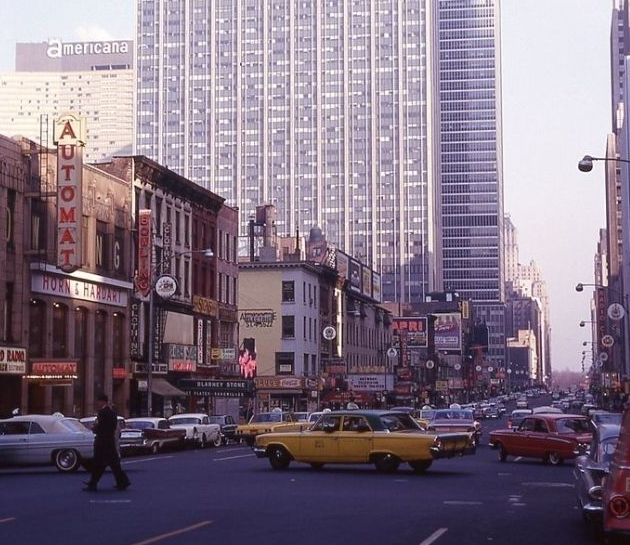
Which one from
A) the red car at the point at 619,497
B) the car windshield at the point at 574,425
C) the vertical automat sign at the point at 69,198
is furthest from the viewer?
the vertical automat sign at the point at 69,198

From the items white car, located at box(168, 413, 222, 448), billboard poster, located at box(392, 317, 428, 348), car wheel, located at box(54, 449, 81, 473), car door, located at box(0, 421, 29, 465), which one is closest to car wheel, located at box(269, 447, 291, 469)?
car wheel, located at box(54, 449, 81, 473)

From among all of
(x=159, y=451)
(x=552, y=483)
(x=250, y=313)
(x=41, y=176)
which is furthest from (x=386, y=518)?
(x=250, y=313)

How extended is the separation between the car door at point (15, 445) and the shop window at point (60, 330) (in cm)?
2282

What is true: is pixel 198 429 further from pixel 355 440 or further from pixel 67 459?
pixel 355 440

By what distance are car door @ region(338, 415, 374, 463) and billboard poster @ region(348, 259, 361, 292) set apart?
3307 inches

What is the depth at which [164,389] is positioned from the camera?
6288 cm

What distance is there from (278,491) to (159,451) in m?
22.7

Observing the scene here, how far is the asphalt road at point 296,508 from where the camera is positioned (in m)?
15.7

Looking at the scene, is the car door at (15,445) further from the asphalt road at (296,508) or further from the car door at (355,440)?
the car door at (355,440)

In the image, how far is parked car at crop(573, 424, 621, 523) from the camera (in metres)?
15.3

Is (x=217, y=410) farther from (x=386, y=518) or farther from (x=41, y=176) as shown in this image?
(x=386, y=518)

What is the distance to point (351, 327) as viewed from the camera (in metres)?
115

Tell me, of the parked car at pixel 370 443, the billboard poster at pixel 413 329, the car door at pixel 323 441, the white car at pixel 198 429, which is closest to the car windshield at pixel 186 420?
the white car at pixel 198 429

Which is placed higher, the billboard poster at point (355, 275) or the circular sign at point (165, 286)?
the billboard poster at point (355, 275)
